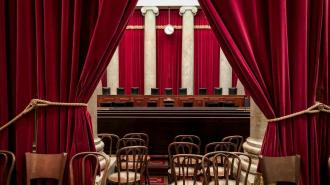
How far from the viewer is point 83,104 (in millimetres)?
2824

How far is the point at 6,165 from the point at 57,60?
0.92 meters

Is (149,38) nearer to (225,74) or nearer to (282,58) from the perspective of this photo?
(225,74)

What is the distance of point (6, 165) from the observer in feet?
9.51

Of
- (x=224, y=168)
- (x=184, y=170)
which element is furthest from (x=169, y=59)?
(x=224, y=168)

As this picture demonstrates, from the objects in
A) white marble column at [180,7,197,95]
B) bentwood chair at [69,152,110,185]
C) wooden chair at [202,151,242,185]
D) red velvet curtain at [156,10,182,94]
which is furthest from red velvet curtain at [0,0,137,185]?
red velvet curtain at [156,10,182,94]

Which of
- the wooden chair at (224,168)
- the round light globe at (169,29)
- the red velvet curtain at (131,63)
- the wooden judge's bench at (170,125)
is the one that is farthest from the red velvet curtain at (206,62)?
the wooden chair at (224,168)

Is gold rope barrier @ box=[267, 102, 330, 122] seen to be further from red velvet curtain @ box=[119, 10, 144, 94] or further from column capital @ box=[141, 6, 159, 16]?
red velvet curtain @ box=[119, 10, 144, 94]

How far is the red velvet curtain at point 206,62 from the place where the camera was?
41.4 feet

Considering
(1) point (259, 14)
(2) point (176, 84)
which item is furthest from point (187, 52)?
(1) point (259, 14)

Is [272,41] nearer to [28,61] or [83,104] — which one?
[83,104]

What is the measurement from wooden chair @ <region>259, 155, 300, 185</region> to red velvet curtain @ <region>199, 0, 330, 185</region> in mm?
85

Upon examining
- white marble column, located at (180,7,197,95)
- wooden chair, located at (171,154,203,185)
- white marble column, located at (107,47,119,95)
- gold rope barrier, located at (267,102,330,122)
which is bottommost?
wooden chair, located at (171,154,203,185)

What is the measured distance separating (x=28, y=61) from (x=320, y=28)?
2238mm

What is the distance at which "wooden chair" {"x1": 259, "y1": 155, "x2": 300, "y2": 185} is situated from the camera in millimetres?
2654
